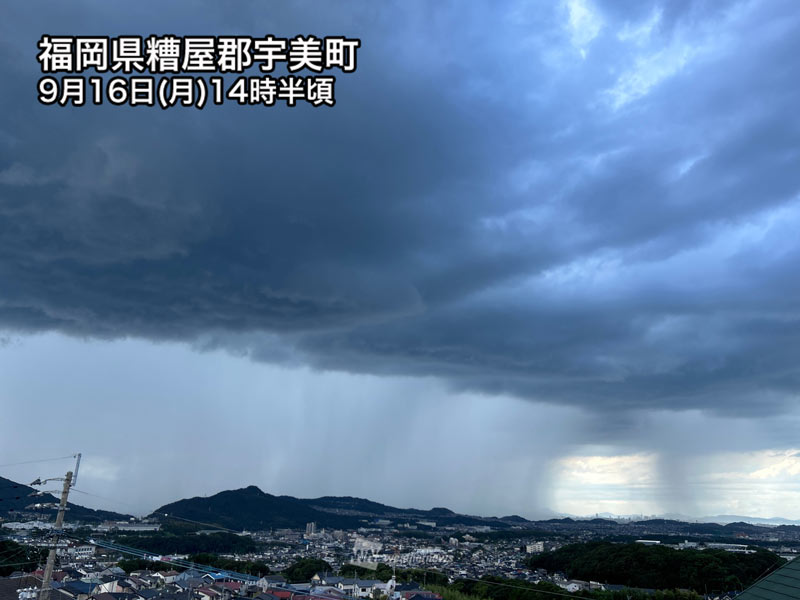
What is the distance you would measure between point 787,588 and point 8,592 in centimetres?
5163

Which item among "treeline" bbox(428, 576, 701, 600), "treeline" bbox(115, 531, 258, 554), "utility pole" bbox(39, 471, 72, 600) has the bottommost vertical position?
"treeline" bbox(115, 531, 258, 554)

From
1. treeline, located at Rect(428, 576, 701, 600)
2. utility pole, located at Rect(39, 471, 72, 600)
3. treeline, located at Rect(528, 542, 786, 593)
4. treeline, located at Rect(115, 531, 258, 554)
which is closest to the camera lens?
utility pole, located at Rect(39, 471, 72, 600)

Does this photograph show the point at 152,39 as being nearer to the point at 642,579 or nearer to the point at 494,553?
the point at 642,579

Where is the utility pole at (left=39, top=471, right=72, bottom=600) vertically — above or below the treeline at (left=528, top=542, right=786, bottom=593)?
above

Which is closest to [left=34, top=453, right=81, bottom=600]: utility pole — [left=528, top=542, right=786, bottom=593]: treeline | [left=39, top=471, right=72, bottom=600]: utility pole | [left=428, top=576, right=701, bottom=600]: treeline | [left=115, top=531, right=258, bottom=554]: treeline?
→ [left=39, top=471, right=72, bottom=600]: utility pole

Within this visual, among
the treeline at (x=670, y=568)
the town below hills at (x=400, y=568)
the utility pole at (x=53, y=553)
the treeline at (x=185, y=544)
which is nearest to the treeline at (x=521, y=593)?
the town below hills at (x=400, y=568)

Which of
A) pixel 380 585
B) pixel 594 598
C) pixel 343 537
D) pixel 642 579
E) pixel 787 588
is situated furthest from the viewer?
pixel 343 537

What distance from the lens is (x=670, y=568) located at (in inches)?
2968

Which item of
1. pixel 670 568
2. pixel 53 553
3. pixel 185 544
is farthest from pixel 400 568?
pixel 53 553

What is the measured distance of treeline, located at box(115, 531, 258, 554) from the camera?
10950 centimetres

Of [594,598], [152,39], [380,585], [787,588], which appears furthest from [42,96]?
[380,585]

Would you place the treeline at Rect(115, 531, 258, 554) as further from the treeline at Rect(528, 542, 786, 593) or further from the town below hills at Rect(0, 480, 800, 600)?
the treeline at Rect(528, 542, 786, 593)

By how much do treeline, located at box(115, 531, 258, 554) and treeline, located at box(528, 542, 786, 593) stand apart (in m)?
71.4

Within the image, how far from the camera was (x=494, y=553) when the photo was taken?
13438 cm
